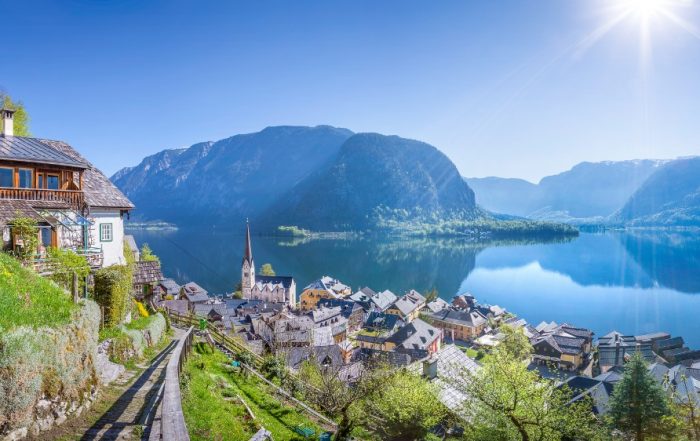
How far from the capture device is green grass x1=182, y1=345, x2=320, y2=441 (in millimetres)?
10961

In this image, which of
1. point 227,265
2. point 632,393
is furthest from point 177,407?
point 227,265

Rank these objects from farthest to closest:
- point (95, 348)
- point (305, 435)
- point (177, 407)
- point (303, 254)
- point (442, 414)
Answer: point (303, 254), point (442, 414), point (305, 435), point (95, 348), point (177, 407)

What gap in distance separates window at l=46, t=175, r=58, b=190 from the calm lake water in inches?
3267

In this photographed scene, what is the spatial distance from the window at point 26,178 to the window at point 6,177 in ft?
1.16

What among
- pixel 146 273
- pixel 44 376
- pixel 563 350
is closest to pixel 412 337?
pixel 563 350

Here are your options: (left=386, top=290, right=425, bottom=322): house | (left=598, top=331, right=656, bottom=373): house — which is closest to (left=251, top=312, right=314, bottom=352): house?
(left=386, top=290, right=425, bottom=322): house

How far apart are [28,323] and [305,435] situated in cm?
1023

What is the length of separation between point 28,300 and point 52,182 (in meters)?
11.1

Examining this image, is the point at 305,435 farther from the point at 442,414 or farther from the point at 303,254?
the point at 303,254

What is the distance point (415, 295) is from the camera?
93188mm

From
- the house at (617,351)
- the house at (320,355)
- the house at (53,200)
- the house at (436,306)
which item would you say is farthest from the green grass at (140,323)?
the house at (436,306)

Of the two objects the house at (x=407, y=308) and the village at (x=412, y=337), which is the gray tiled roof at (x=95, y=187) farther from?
the house at (x=407, y=308)

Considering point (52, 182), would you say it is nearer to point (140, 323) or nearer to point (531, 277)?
point (140, 323)

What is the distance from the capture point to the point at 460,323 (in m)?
71.9
